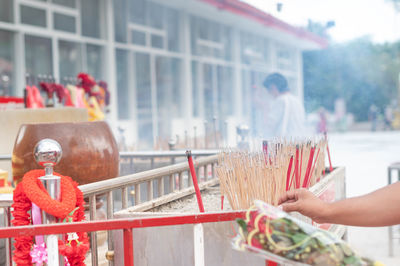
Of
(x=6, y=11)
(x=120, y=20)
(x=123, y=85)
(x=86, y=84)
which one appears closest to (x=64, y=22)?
(x=6, y=11)

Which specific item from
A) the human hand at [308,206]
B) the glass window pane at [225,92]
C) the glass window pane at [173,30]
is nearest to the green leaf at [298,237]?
the human hand at [308,206]

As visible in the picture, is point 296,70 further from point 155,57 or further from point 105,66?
point 105,66

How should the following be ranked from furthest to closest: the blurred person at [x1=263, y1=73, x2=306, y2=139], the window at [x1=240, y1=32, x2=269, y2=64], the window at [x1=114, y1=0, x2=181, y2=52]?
the window at [x1=240, y1=32, x2=269, y2=64]
the window at [x1=114, y1=0, x2=181, y2=52]
the blurred person at [x1=263, y1=73, x2=306, y2=139]

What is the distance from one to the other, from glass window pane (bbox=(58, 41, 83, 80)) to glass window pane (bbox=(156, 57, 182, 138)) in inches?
94.8

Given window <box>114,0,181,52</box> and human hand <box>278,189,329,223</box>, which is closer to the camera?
human hand <box>278,189,329,223</box>

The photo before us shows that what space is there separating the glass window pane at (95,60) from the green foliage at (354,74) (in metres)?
4.67

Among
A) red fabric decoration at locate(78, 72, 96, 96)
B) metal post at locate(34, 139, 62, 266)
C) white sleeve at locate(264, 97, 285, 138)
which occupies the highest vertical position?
red fabric decoration at locate(78, 72, 96, 96)

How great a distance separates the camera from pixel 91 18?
873cm

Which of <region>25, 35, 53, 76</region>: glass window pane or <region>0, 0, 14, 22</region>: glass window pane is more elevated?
<region>0, 0, 14, 22</region>: glass window pane

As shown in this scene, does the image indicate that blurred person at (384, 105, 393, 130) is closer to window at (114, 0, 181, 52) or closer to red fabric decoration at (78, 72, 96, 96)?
window at (114, 0, 181, 52)

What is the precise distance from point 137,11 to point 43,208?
28.2 feet

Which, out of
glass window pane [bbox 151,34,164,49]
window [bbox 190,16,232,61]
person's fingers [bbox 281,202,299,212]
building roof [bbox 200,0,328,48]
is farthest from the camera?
window [bbox 190,16,232,61]

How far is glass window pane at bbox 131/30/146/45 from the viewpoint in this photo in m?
9.77

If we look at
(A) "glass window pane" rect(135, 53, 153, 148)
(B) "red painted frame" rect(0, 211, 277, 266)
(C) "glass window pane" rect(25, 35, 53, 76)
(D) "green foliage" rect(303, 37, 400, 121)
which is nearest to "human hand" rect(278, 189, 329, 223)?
(B) "red painted frame" rect(0, 211, 277, 266)
